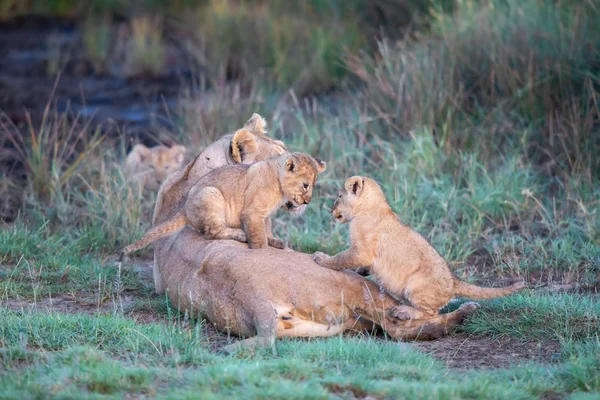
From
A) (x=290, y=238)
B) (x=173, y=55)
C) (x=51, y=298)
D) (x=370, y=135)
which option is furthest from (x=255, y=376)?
(x=173, y=55)

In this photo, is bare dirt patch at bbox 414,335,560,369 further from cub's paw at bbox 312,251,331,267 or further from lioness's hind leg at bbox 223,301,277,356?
lioness's hind leg at bbox 223,301,277,356

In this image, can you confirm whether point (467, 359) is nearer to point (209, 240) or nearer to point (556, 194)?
point (209, 240)

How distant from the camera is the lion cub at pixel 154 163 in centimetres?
895

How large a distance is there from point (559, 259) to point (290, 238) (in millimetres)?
1983

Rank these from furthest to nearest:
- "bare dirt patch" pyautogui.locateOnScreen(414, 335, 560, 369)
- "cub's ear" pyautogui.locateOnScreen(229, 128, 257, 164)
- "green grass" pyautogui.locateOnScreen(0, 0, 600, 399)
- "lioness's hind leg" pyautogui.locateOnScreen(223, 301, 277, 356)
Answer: "cub's ear" pyautogui.locateOnScreen(229, 128, 257, 164) < "bare dirt patch" pyautogui.locateOnScreen(414, 335, 560, 369) < "lioness's hind leg" pyautogui.locateOnScreen(223, 301, 277, 356) < "green grass" pyautogui.locateOnScreen(0, 0, 600, 399)

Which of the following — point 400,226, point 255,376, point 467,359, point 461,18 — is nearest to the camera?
point 255,376

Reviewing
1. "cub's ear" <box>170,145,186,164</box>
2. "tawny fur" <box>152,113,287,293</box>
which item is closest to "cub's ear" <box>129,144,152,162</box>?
"cub's ear" <box>170,145,186,164</box>

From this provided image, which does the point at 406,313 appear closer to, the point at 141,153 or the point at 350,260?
the point at 350,260

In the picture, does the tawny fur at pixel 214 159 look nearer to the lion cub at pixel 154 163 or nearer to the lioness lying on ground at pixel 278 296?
the lioness lying on ground at pixel 278 296

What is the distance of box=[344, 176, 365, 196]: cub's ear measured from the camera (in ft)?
18.5

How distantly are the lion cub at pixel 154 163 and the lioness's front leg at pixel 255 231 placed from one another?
10.3 feet

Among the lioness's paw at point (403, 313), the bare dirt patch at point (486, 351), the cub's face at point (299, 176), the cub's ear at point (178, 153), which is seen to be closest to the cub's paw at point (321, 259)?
the cub's face at point (299, 176)

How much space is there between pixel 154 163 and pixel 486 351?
446 cm

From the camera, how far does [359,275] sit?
569 centimetres
